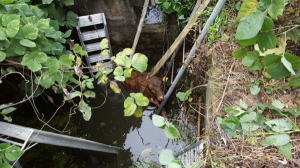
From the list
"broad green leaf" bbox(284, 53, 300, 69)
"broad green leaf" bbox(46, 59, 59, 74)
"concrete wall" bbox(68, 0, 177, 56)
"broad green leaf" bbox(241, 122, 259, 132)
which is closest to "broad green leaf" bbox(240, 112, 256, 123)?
"broad green leaf" bbox(241, 122, 259, 132)

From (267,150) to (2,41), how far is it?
1.98 metres

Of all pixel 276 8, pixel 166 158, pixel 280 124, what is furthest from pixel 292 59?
pixel 166 158

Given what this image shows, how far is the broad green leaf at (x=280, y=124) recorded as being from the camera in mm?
1430

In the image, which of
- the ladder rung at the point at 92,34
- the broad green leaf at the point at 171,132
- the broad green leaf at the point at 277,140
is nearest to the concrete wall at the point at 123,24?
the ladder rung at the point at 92,34

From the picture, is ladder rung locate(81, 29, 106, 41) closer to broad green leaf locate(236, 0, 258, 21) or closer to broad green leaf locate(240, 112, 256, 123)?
broad green leaf locate(236, 0, 258, 21)

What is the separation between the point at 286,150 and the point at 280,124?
18cm

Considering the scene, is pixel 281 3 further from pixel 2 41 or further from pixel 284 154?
pixel 2 41

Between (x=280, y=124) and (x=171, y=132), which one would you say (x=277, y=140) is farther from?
(x=171, y=132)

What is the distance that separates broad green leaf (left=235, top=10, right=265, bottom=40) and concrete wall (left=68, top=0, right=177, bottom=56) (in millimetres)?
2152

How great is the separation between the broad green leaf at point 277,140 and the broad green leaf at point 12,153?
5.48 ft

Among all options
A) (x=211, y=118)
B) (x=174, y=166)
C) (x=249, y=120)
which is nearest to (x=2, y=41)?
(x=174, y=166)

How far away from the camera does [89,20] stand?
308 cm

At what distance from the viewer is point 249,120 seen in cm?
144

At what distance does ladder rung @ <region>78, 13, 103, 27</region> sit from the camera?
10.0 ft
